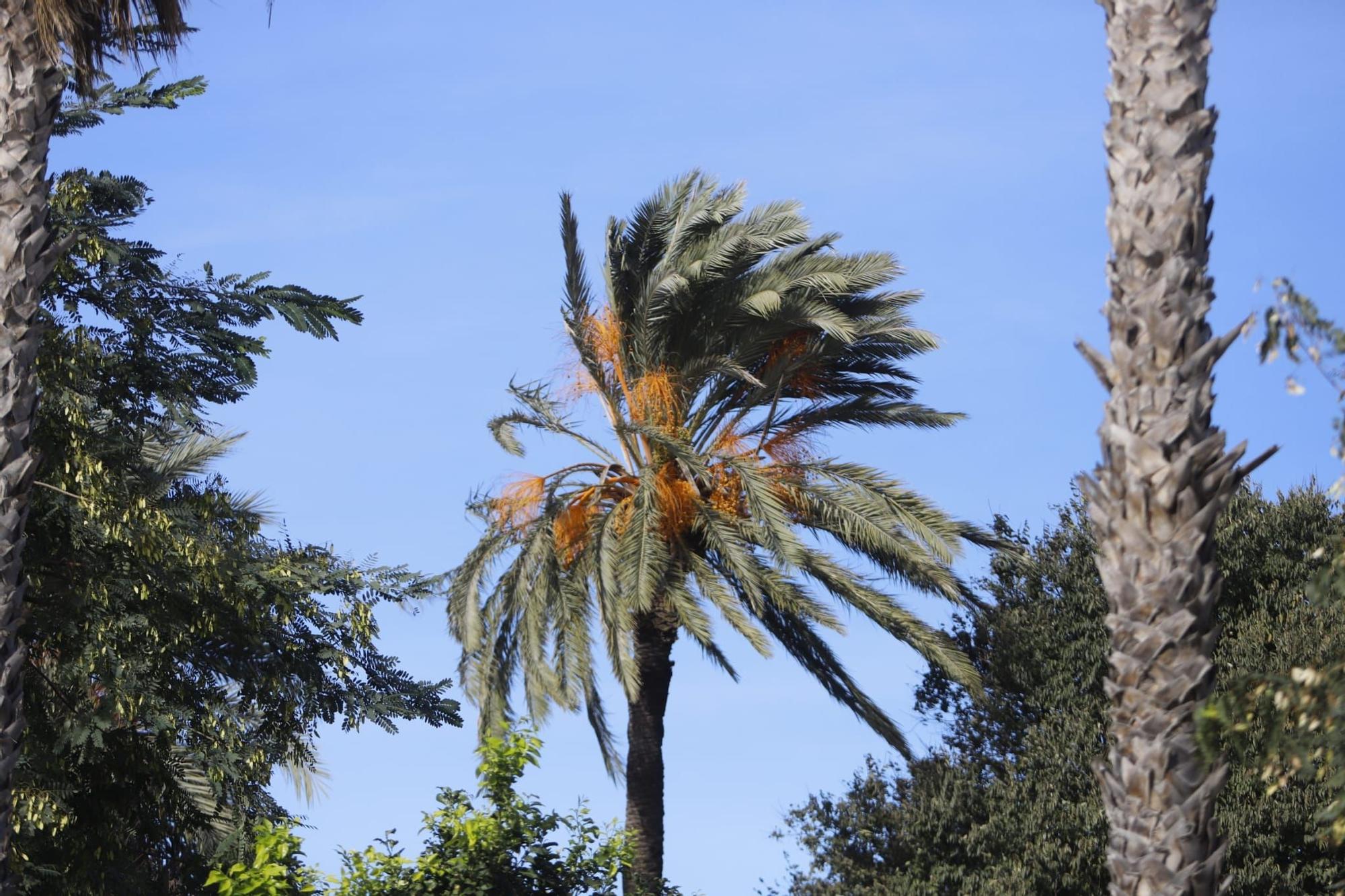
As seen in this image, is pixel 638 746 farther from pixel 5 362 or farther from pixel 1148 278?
pixel 1148 278

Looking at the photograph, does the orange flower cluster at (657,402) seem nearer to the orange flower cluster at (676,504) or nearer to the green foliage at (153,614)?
the orange flower cluster at (676,504)

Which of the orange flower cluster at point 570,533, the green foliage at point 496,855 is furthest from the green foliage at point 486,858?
the orange flower cluster at point 570,533

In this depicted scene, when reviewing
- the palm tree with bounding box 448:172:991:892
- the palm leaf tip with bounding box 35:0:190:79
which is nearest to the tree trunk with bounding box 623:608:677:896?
the palm tree with bounding box 448:172:991:892

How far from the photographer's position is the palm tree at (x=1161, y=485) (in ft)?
21.8

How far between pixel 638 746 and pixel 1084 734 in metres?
6.31

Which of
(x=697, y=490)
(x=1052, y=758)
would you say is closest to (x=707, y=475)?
(x=697, y=490)

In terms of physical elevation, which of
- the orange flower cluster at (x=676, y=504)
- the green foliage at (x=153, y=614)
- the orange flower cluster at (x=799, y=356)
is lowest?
the green foliage at (x=153, y=614)

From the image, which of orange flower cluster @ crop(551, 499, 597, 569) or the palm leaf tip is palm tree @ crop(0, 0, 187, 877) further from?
orange flower cluster @ crop(551, 499, 597, 569)

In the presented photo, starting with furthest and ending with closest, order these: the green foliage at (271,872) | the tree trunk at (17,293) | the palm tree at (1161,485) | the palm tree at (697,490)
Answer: the palm tree at (697,490) → the green foliage at (271,872) → the tree trunk at (17,293) → the palm tree at (1161,485)

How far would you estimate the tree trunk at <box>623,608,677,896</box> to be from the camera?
64.5ft

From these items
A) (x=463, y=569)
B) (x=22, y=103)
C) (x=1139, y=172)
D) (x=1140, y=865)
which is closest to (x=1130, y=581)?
(x=1140, y=865)

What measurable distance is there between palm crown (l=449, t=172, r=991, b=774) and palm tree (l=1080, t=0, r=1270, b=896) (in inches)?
462

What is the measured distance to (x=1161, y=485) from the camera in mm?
6828

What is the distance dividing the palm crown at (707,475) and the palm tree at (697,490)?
0.10 ft
